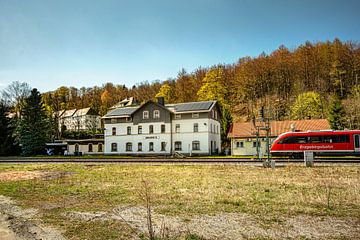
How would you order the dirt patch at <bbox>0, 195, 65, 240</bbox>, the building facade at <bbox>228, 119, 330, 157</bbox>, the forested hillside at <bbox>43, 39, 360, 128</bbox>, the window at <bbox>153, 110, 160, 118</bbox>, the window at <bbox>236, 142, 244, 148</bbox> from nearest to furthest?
1. the dirt patch at <bbox>0, 195, 65, 240</bbox>
2. the building facade at <bbox>228, 119, 330, 157</bbox>
3. the window at <bbox>236, 142, 244, 148</bbox>
4. the window at <bbox>153, 110, 160, 118</bbox>
5. the forested hillside at <bbox>43, 39, 360, 128</bbox>

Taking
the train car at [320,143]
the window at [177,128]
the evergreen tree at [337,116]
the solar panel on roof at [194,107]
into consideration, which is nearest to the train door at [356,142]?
the train car at [320,143]

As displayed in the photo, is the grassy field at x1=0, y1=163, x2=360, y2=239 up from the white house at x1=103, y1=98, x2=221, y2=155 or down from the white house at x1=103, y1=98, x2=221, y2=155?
down

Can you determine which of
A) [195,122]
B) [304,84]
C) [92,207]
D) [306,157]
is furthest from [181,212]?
[304,84]

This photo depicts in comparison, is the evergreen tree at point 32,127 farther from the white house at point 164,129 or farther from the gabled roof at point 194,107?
the gabled roof at point 194,107

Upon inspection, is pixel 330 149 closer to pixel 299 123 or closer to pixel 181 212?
pixel 299 123

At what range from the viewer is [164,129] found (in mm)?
47625

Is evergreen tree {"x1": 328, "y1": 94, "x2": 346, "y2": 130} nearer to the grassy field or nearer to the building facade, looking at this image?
the building facade

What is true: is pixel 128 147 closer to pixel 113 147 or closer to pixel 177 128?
pixel 113 147

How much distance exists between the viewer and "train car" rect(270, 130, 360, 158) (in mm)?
26734

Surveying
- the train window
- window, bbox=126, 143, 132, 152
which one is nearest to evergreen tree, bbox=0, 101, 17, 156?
window, bbox=126, 143, 132, 152

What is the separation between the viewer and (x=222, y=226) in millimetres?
6812

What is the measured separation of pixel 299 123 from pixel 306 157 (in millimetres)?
24642

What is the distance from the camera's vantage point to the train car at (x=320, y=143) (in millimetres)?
26734

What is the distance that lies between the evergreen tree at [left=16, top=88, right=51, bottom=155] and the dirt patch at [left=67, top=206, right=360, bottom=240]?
159 feet
